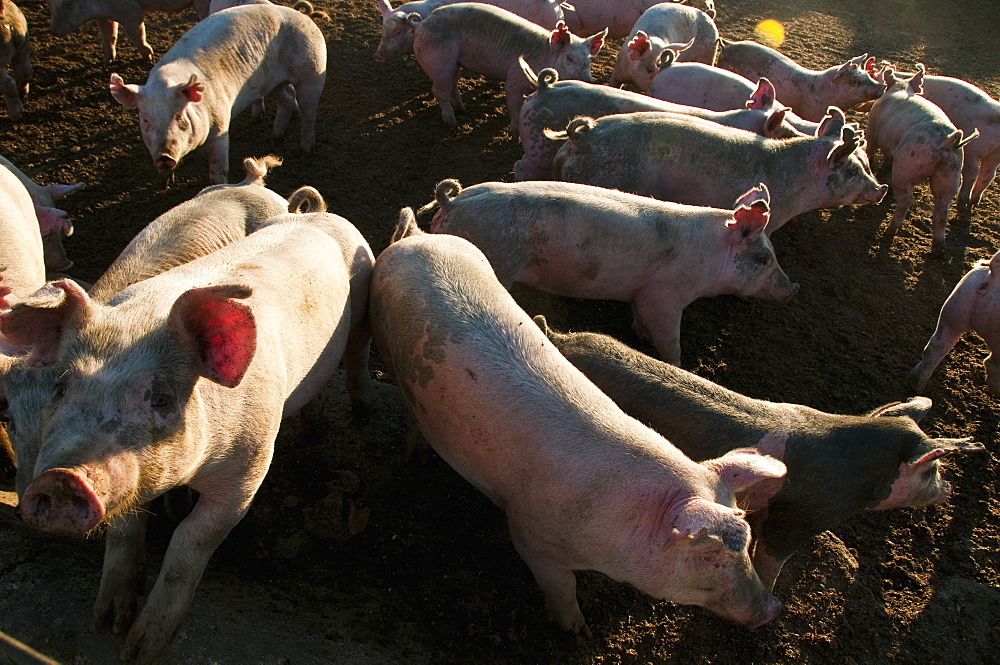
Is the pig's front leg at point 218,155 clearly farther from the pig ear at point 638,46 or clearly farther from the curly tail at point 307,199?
the pig ear at point 638,46

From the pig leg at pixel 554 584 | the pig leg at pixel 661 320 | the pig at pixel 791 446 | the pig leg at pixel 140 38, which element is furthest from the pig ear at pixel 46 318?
the pig leg at pixel 140 38

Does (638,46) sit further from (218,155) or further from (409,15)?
(218,155)

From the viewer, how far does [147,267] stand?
3.55m

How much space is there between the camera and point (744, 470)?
306 cm

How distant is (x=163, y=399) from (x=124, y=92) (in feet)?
14.2

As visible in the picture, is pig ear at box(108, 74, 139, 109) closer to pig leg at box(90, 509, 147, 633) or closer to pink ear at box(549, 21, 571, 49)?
pig leg at box(90, 509, 147, 633)

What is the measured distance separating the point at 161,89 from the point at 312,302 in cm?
342

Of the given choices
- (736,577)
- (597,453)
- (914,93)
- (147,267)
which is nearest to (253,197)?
(147,267)

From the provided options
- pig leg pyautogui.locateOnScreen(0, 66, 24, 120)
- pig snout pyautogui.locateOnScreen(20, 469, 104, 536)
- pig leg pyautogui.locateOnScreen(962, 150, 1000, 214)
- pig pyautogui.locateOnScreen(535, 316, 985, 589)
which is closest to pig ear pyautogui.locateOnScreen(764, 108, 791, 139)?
pig leg pyautogui.locateOnScreen(962, 150, 1000, 214)

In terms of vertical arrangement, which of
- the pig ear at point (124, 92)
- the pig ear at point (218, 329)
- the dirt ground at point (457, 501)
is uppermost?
the pig ear at point (218, 329)

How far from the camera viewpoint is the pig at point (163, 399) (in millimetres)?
1957

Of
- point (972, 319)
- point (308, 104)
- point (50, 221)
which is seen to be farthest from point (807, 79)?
point (50, 221)

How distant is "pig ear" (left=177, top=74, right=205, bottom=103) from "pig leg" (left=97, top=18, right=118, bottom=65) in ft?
11.4

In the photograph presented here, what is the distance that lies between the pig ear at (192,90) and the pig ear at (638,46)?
483 cm
